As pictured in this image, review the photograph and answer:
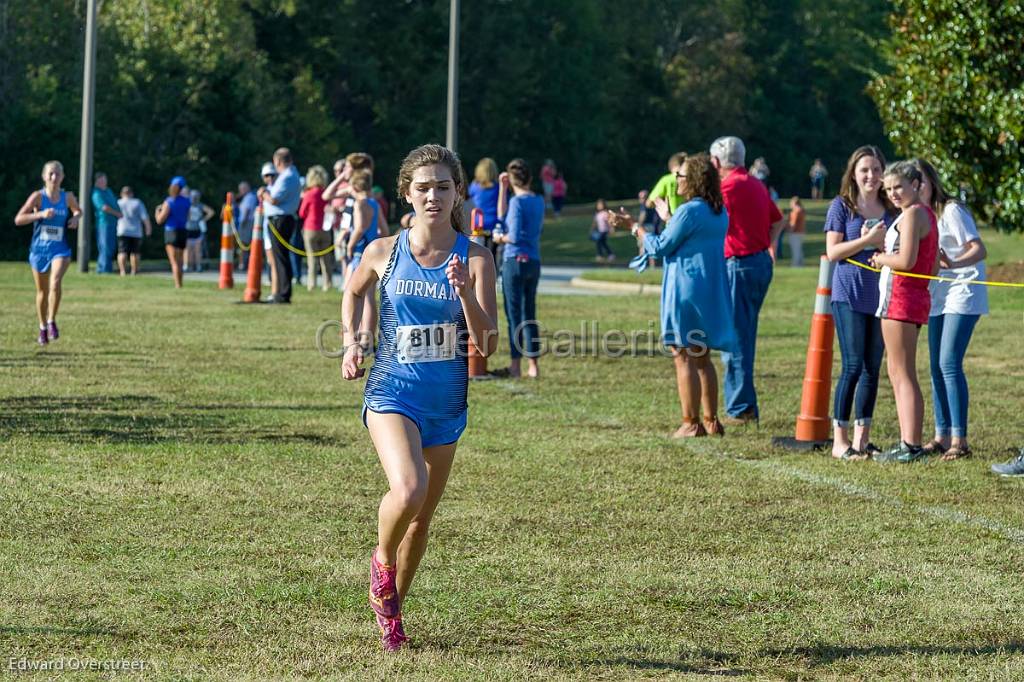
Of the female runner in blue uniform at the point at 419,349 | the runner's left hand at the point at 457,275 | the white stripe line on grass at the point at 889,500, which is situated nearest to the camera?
the runner's left hand at the point at 457,275

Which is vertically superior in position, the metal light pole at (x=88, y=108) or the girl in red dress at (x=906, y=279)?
the metal light pole at (x=88, y=108)

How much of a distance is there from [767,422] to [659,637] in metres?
6.12

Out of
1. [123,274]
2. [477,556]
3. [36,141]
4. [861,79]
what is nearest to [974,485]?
[477,556]

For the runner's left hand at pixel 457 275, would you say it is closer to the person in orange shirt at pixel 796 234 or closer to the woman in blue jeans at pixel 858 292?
the woman in blue jeans at pixel 858 292

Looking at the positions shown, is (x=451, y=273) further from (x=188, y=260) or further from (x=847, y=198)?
(x=188, y=260)

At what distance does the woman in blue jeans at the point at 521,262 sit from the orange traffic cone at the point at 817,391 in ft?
12.5

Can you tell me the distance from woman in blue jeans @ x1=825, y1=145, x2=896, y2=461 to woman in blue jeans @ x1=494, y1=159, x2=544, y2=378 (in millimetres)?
4277

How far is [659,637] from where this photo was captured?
6.34 meters

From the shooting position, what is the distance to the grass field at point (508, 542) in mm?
6113

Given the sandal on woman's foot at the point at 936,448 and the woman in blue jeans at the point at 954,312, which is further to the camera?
the sandal on woman's foot at the point at 936,448

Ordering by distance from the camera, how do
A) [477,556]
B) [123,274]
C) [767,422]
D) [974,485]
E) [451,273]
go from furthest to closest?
[123,274], [767,422], [974,485], [477,556], [451,273]

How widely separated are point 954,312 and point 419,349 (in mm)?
5624

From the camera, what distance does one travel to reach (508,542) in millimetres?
7961

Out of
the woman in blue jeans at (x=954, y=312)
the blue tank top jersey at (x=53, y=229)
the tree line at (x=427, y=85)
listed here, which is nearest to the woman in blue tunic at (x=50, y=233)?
the blue tank top jersey at (x=53, y=229)
